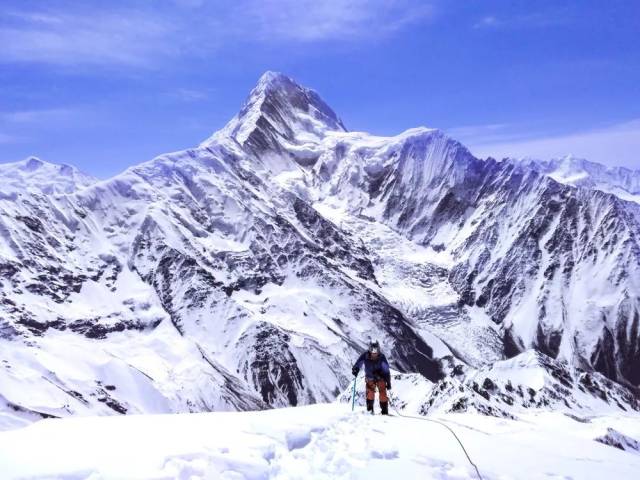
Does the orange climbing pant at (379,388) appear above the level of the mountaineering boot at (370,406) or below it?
above

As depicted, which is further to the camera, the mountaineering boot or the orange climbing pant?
the mountaineering boot

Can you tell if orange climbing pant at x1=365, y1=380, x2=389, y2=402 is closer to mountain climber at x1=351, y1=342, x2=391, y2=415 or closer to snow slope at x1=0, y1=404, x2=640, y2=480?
mountain climber at x1=351, y1=342, x2=391, y2=415

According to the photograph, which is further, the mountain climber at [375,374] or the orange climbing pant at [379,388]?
the mountain climber at [375,374]

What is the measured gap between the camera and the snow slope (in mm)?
17203

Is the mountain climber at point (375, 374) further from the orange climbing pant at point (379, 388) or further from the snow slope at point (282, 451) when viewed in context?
the snow slope at point (282, 451)

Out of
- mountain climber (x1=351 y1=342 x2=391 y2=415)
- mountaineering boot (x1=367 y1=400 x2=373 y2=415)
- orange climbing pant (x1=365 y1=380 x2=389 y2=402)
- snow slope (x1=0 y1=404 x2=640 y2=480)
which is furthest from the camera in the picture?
mountaineering boot (x1=367 y1=400 x2=373 y2=415)

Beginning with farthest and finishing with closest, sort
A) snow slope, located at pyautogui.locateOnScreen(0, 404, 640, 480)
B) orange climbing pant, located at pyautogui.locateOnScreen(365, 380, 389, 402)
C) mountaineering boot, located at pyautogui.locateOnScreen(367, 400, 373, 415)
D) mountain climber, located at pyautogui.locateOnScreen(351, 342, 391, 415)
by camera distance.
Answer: mountaineering boot, located at pyautogui.locateOnScreen(367, 400, 373, 415)
mountain climber, located at pyautogui.locateOnScreen(351, 342, 391, 415)
orange climbing pant, located at pyautogui.locateOnScreen(365, 380, 389, 402)
snow slope, located at pyautogui.locateOnScreen(0, 404, 640, 480)

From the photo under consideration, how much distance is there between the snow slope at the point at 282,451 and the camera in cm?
1720

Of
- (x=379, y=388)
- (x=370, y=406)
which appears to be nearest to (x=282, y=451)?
(x=379, y=388)

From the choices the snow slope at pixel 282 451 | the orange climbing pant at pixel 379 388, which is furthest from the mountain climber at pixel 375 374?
the snow slope at pixel 282 451

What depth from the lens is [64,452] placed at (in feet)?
57.9

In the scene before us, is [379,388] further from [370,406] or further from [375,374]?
[370,406]

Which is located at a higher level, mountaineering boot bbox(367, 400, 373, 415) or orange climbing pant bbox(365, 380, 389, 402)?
orange climbing pant bbox(365, 380, 389, 402)

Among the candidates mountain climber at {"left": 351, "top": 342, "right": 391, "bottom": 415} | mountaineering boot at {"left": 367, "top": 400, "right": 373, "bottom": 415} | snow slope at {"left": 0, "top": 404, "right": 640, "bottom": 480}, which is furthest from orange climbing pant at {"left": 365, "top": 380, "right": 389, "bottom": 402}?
snow slope at {"left": 0, "top": 404, "right": 640, "bottom": 480}
